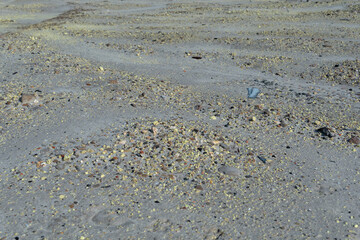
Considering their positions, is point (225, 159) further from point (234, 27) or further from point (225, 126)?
point (234, 27)

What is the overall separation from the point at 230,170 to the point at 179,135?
0.71m

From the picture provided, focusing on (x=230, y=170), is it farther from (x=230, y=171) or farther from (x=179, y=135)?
(x=179, y=135)

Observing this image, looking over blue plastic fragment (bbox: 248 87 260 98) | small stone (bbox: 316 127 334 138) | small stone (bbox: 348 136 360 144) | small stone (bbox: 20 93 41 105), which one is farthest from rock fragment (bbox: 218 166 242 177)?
small stone (bbox: 20 93 41 105)

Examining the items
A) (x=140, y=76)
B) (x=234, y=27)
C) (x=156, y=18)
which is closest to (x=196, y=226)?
(x=140, y=76)

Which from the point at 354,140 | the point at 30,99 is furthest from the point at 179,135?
the point at 30,99

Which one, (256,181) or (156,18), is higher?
(156,18)

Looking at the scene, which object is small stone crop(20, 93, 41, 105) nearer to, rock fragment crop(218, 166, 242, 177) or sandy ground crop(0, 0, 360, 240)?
sandy ground crop(0, 0, 360, 240)

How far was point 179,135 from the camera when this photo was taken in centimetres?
392

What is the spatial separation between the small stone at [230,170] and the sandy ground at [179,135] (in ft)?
0.05

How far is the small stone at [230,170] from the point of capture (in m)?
3.43

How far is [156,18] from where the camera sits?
9750 millimetres

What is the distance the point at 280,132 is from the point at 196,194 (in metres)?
1.52

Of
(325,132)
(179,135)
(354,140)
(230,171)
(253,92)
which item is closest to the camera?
(230,171)

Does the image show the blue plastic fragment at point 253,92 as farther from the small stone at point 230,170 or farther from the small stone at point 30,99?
the small stone at point 30,99
